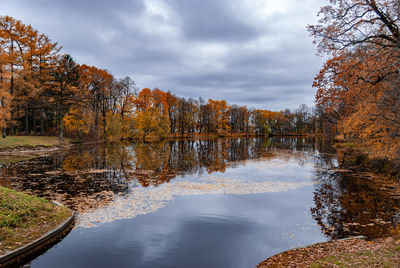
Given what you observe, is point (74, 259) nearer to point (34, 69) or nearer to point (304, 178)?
Answer: point (304, 178)

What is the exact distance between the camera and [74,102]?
153 ft

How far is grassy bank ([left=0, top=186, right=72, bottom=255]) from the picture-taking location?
7.58 m

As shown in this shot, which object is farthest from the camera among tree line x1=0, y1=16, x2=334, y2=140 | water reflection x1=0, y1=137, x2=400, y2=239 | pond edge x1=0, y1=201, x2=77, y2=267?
tree line x1=0, y1=16, x2=334, y2=140

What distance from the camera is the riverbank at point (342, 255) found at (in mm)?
5816

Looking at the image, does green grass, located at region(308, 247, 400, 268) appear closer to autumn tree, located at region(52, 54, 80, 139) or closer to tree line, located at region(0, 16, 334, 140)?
tree line, located at region(0, 16, 334, 140)

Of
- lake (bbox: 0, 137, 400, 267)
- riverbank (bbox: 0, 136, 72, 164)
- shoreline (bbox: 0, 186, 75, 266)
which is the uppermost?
riverbank (bbox: 0, 136, 72, 164)

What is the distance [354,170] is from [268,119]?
359 feet

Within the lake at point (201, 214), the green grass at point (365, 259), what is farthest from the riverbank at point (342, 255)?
the lake at point (201, 214)

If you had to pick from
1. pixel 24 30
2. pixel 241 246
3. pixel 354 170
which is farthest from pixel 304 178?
pixel 24 30

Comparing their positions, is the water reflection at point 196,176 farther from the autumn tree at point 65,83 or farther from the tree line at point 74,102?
the autumn tree at point 65,83

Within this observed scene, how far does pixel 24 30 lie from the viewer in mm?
39000

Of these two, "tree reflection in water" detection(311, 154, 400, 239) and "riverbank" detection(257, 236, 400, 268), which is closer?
"riverbank" detection(257, 236, 400, 268)

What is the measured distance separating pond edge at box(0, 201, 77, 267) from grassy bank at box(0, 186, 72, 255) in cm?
17

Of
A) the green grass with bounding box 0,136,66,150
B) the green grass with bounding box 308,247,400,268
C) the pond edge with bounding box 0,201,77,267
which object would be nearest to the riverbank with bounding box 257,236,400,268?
the green grass with bounding box 308,247,400,268
